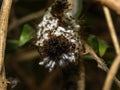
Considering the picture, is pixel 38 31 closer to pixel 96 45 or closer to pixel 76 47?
pixel 76 47

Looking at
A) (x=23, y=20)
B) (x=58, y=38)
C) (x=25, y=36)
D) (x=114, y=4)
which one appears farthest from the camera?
(x=23, y=20)

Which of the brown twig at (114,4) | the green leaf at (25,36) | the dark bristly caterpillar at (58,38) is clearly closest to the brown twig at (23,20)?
the green leaf at (25,36)

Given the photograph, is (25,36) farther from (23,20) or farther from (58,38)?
(23,20)

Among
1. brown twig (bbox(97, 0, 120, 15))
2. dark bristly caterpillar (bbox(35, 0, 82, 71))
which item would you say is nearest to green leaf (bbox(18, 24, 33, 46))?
dark bristly caterpillar (bbox(35, 0, 82, 71))

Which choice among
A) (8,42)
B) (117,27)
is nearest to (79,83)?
(8,42)

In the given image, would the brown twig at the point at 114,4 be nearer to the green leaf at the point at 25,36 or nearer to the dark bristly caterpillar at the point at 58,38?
the dark bristly caterpillar at the point at 58,38

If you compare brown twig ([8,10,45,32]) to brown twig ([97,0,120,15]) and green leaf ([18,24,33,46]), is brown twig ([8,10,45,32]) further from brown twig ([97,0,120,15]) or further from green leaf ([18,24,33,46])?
brown twig ([97,0,120,15])

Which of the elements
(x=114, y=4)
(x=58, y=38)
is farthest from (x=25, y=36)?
(x=114, y=4)

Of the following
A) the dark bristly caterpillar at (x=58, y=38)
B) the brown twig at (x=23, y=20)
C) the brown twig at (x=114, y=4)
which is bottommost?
the brown twig at (x=23, y=20)
